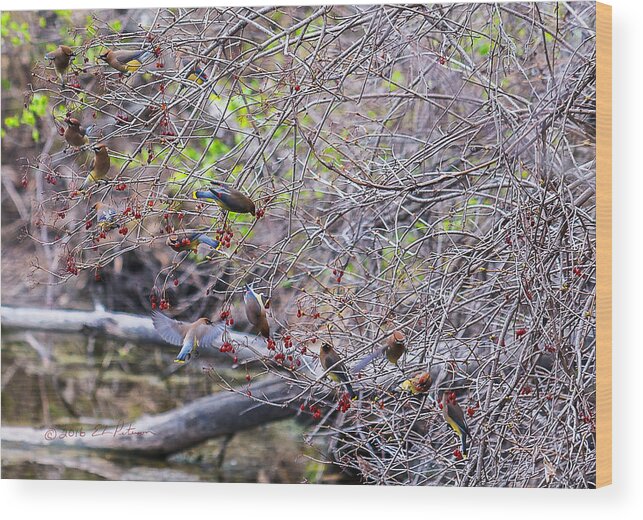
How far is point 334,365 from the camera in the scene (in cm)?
427

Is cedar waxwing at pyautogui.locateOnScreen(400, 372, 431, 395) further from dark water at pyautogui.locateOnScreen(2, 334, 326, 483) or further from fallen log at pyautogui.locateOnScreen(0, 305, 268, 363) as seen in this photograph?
fallen log at pyautogui.locateOnScreen(0, 305, 268, 363)

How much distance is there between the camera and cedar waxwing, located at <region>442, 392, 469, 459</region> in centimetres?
420

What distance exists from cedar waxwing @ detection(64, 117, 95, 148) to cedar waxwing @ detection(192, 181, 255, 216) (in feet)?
1.61

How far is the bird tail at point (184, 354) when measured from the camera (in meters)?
4.38

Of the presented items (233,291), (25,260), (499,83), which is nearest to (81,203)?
(25,260)

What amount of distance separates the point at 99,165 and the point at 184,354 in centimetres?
78

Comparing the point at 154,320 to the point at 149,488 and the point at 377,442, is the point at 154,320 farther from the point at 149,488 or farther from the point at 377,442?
the point at 377,442

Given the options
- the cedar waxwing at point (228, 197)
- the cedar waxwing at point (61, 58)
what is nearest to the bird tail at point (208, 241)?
the cedar waxwing at point (228, 197)

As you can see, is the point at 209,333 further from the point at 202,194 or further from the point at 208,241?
the point at 202,194

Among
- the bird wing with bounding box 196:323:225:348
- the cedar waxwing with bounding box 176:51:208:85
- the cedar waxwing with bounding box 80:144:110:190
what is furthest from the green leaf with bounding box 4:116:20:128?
the bird wing with bounding box 196:323:225:348

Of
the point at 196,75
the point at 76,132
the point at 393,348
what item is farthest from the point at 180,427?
the point at 196,75

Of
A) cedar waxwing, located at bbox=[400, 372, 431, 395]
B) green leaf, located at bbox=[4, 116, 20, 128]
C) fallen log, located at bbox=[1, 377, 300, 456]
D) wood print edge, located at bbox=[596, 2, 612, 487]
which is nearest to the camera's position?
wood print edge, located at bbox=[596, 2, 612, 487]

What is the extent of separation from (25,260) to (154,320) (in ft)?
1.81

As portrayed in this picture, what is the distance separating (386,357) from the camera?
13.9 feet
